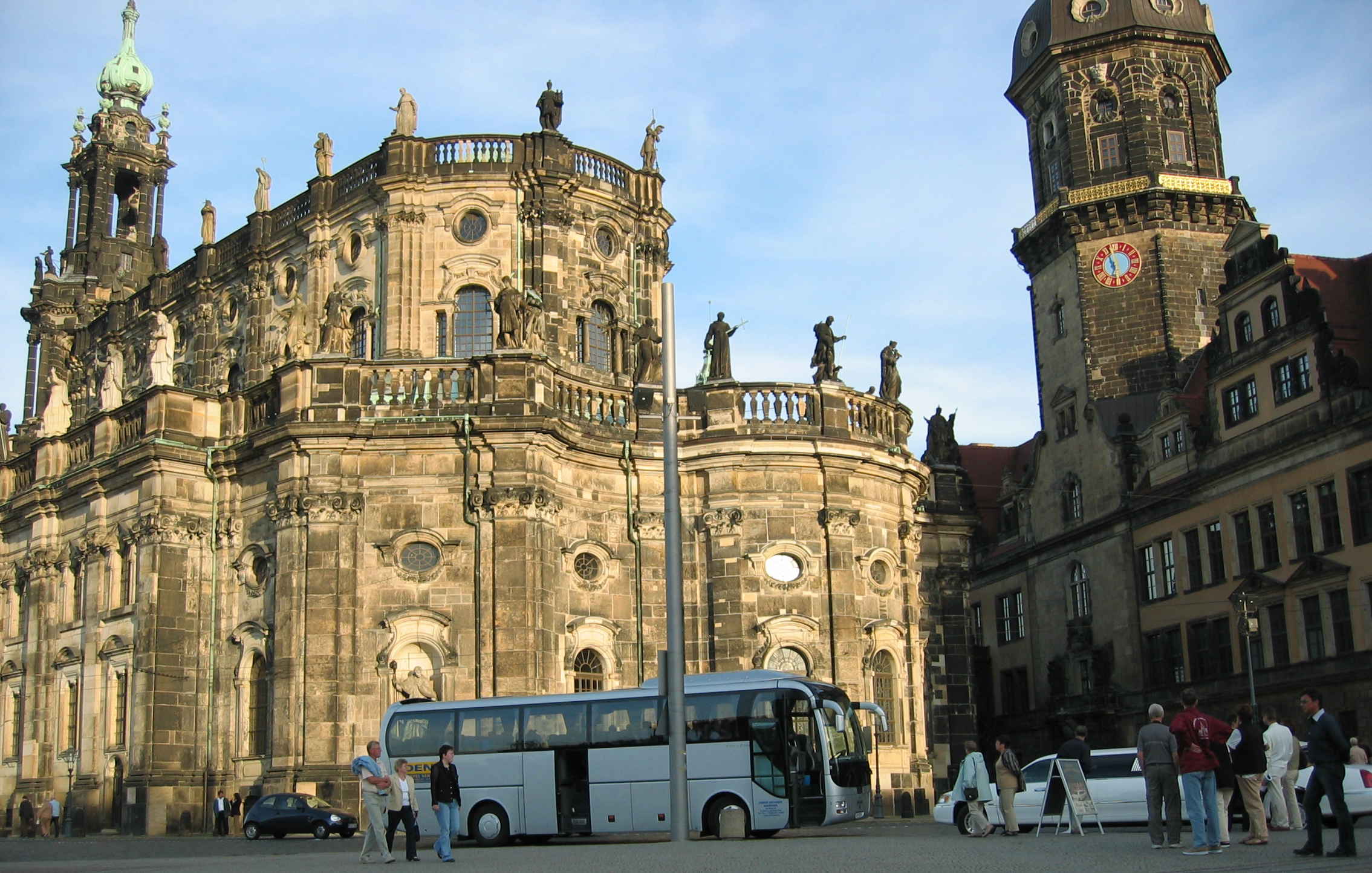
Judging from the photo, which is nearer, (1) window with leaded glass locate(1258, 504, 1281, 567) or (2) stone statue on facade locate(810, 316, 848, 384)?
(2) stone statue on facade locate(810, 316, 848, 384)

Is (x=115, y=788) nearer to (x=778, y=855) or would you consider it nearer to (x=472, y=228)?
(x=472, y=228)

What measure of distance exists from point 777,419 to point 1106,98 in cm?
3555

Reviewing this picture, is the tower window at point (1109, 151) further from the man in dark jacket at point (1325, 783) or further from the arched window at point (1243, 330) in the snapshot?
the man in dark jacket at point (1325, 783)

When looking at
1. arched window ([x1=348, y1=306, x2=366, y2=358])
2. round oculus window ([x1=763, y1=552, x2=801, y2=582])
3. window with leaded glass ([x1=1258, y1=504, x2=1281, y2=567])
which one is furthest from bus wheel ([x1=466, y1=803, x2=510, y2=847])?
window with leaded glass ([x1=1258, y1=504, x2=1281, y2=567])

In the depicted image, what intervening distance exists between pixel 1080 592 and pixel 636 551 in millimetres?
32464

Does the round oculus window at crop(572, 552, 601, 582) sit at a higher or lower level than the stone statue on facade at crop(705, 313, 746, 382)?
lower

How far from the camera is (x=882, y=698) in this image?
36406 mm

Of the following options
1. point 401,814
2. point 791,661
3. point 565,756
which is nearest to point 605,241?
point 791,661

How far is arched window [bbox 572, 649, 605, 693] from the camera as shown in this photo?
3406cm

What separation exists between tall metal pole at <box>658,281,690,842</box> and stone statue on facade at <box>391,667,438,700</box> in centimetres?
1202

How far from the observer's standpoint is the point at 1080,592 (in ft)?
205

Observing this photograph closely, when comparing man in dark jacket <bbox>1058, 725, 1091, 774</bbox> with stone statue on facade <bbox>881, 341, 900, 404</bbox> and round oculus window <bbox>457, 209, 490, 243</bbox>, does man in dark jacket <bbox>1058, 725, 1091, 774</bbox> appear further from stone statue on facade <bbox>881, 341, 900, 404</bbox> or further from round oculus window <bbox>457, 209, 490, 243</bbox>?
round oculus window <bbox>457, 209, 490, 243</bbox>

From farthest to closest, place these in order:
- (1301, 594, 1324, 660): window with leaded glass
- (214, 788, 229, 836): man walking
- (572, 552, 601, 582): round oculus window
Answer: (1301, 594, 1324, 660): window with leaded glass
(572, 552, 601, 582): round oculus window
(214, 788, 229, 836): man walking

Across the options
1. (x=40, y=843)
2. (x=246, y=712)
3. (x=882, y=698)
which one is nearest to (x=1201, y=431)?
(x=882, y=698)
